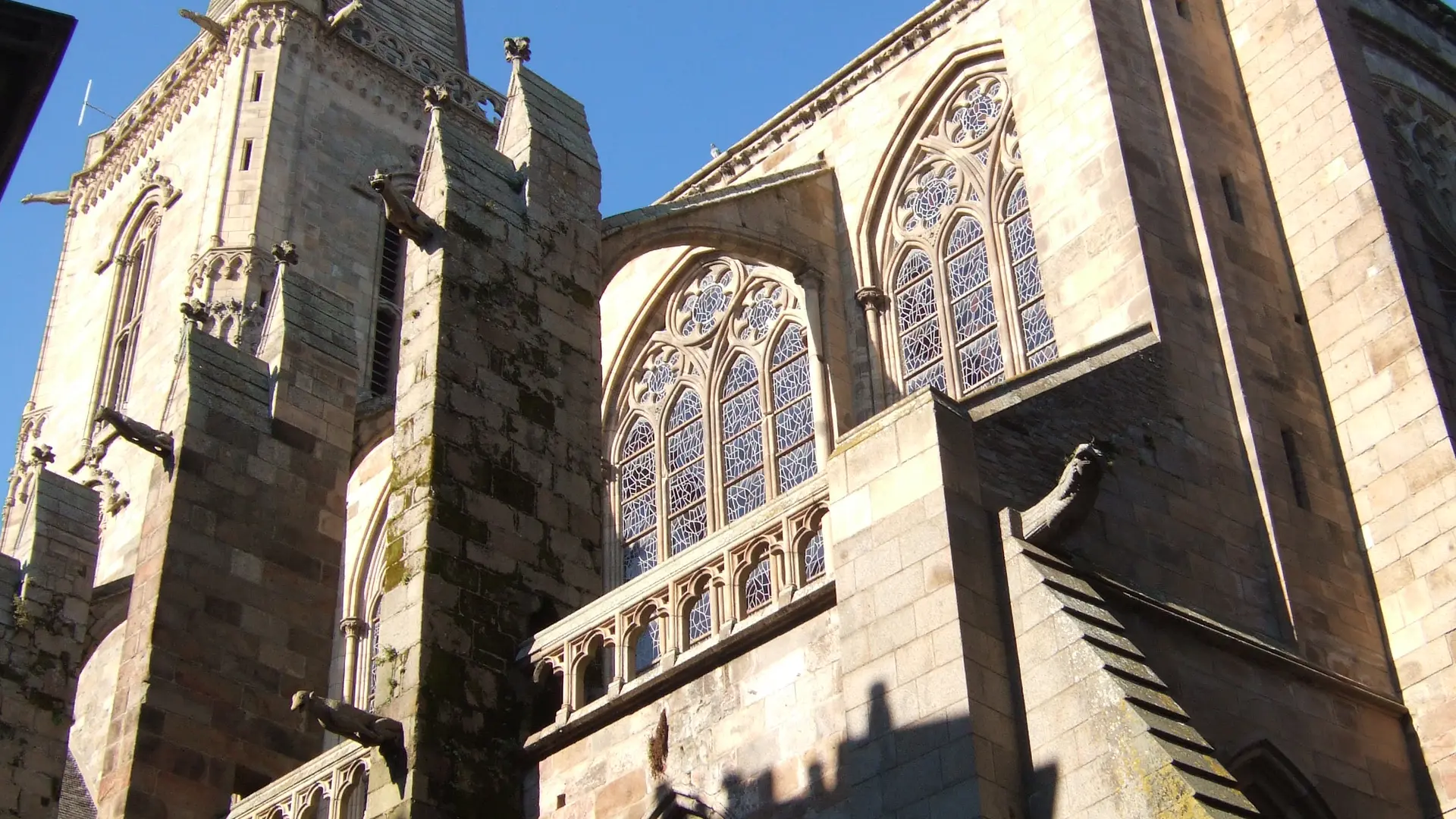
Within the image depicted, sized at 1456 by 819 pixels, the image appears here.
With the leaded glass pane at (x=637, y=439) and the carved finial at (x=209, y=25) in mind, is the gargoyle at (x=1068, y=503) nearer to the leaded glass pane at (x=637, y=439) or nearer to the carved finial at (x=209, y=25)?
the leaded glass pane at (x=637, y=439)

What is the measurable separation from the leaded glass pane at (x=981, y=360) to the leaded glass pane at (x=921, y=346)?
1.19ft

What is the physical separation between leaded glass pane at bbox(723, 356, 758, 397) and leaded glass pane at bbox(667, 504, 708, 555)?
3.74ft

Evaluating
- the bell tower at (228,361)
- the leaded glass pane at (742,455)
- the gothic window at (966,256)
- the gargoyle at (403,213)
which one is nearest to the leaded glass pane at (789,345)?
the leaded glass pane at (742,455)

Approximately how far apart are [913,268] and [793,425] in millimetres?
1634

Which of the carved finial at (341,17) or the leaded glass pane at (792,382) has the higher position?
the carved finial at (341,17)

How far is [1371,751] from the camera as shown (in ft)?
33.0

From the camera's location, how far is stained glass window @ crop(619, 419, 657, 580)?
16844mm

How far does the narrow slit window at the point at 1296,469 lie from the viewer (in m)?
11.0

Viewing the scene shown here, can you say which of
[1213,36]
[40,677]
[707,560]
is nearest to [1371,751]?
[707,560]

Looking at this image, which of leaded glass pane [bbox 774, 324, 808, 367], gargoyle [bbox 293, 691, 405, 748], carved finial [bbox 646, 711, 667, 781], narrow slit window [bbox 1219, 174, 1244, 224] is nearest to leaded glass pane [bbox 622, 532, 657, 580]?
leaded glass pane [bbox 774, 324, 808, 367]

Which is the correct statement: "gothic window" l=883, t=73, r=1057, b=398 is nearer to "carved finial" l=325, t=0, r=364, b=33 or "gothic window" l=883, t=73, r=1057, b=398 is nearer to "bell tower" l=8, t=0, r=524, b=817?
"bell tower" l=8, t=0, r=524, b=817

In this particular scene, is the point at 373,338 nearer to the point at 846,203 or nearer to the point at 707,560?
the point at 846,203

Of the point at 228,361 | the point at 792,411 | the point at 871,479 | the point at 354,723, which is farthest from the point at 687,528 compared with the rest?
the point at 871,479

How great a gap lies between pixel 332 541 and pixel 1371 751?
23.6 feet
